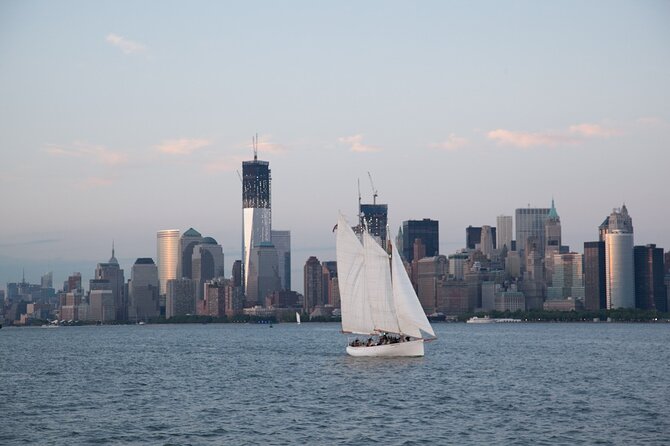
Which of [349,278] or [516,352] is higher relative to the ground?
[349,278]

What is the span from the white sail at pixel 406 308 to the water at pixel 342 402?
12.4ft

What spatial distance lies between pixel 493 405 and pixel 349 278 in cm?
4461

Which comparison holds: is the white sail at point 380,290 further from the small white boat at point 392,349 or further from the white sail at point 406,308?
the small white boat at point 392,349

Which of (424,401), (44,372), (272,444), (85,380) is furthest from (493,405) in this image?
(44,372)

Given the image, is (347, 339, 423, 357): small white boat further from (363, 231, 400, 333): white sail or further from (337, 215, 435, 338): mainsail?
(363, 231, 400, 333): white sail

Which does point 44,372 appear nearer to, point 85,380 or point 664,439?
point 85,380

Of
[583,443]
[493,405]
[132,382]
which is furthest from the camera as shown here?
[132,382]

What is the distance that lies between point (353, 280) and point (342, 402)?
135ft

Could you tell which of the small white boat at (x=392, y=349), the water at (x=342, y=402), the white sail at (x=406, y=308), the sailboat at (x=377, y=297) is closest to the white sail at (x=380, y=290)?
the sailboat at (x=377, y=297)

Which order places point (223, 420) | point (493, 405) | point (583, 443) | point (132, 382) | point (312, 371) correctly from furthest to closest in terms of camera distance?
point (312, 371)
point (132, 382)
point (493, 405)
point (223, 420)
point (583, 443)

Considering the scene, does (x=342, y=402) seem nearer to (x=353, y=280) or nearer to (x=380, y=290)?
(x=380, y=290)

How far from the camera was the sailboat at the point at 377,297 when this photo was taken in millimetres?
119562

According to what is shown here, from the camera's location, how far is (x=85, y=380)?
105 meters

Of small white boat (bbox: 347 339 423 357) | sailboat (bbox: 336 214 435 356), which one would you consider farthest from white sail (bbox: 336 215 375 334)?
small white boat (bbox: 347 339 423 357)
